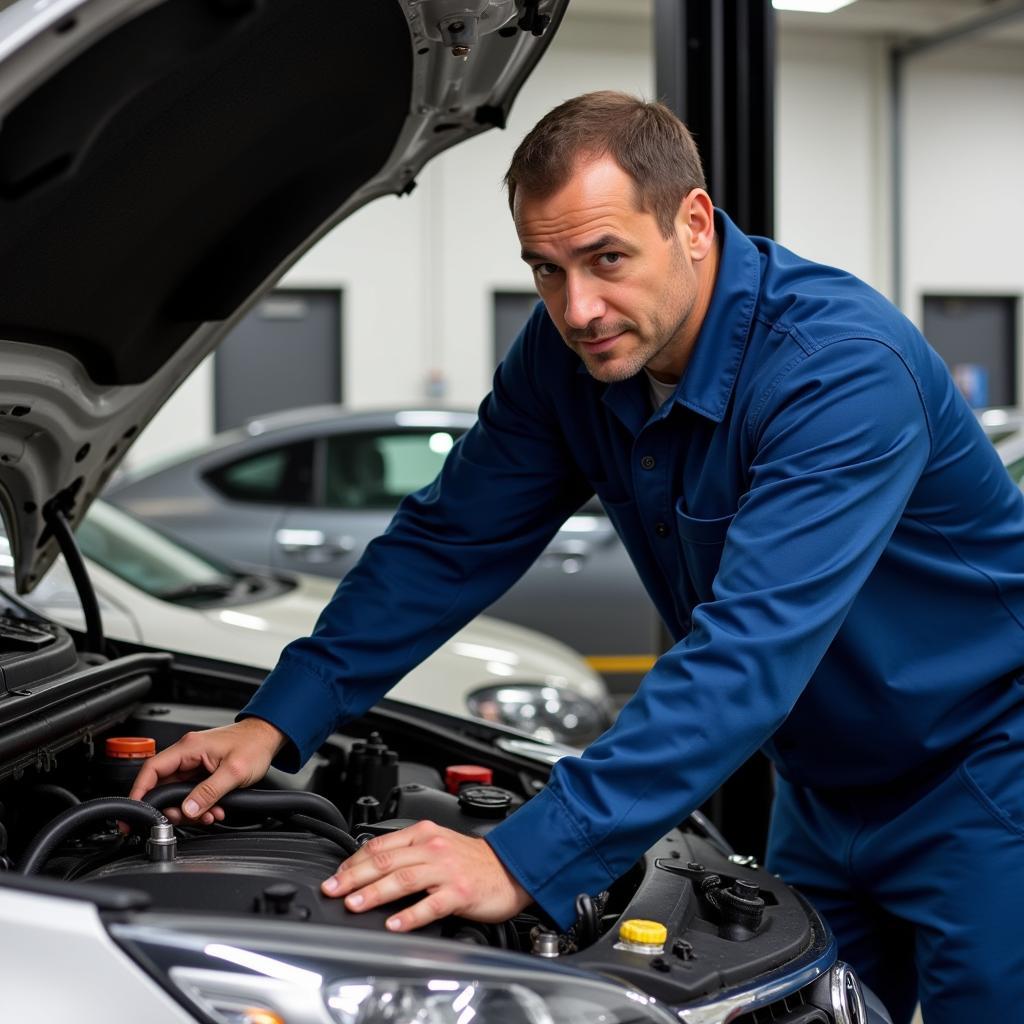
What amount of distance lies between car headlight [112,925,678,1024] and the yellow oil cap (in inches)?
5.3

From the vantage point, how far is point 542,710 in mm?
3590

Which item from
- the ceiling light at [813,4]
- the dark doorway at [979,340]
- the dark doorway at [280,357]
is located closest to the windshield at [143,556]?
the dark doorway at [280,357]

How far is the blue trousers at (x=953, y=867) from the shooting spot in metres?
1.71

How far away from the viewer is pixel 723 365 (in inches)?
65.5

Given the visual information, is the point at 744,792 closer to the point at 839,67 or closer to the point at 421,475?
the point at 421,475

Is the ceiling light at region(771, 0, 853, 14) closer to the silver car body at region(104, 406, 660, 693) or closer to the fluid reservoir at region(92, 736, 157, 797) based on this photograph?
the silver car body at region(104, 406, 660, 693)

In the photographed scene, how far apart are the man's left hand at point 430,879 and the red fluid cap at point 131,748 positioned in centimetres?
48

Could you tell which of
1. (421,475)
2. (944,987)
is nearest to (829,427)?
(944,987)

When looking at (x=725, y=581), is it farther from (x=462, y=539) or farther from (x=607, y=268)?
(x=462, y=539)

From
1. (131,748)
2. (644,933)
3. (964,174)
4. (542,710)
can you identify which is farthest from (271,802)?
(964,174)

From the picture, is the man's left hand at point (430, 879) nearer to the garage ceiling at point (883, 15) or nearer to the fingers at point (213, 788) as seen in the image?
the fingers at point (213, 788)

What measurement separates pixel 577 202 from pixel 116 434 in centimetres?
97

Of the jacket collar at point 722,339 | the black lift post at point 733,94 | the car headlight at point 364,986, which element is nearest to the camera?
the car headlight at point 364,986

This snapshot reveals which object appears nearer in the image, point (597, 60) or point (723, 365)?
point (723, 365)
